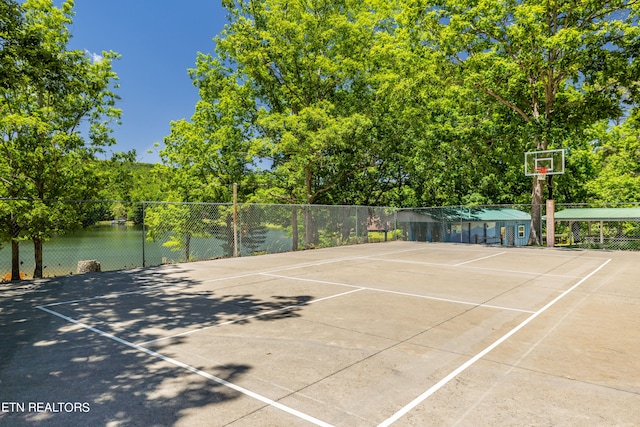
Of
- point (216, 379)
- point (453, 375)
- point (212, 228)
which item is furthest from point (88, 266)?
point (212, 228)

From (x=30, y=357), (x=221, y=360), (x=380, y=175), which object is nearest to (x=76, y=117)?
(x=30, y=357)

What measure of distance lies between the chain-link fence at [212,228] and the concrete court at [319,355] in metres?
7.01

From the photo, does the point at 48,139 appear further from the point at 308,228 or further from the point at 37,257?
the point at 308,228

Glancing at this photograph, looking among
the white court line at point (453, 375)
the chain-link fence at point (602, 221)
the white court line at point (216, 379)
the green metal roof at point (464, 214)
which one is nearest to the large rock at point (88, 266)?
the white court line at point (216, 379)

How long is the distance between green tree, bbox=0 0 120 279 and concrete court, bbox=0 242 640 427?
6354 millimetres

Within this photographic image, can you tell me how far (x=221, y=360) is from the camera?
4.31 metres

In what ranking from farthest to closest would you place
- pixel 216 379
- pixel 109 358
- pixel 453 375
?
pixel 109 358 < pixel 453 375 < pixel 216 379

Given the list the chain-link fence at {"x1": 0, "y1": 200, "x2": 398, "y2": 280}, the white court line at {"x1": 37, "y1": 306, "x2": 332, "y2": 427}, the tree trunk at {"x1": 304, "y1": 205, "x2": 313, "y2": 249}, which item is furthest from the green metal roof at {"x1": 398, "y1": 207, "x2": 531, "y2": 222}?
the white court line at {"x1": 37, "y1": 306, "x2": 332, "y2": 427}

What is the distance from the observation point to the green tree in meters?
14.0

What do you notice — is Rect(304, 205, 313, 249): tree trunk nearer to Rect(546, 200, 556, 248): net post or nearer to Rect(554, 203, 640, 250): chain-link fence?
Rect(546, 200, 556, 248): net post

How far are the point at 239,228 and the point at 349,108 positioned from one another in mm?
13374

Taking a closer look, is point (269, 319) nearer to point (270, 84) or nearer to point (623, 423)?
point (623, 423)

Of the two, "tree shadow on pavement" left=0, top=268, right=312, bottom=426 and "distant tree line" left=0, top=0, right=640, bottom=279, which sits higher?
"distant tree line" left=0, top=0, right=640, bottom=279

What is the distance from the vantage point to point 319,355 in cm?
449
